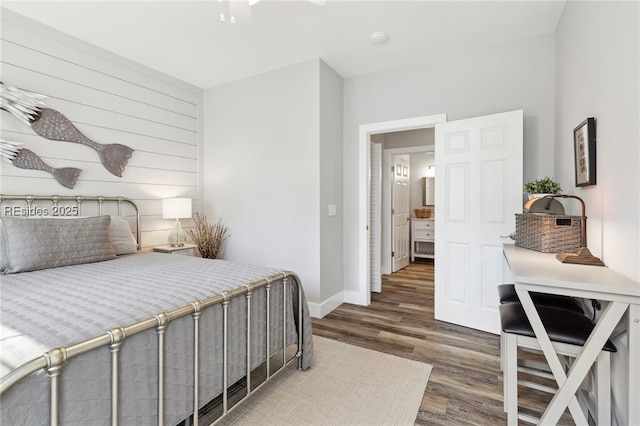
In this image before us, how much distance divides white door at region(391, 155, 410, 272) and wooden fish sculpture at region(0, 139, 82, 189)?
13.7ft

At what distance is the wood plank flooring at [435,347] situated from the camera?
1758mm

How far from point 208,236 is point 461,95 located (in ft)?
10.8

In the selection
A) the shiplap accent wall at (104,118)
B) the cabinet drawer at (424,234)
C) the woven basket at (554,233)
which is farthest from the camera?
the cabinet drawer at (424,234)

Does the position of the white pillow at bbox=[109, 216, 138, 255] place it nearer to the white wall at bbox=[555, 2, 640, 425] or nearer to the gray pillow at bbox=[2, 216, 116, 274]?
the gray pillow at bbox=[2, 216, 116, 274]

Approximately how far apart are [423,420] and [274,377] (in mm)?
957

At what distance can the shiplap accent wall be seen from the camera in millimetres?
2531

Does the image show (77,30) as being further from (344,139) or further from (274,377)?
(274,377)

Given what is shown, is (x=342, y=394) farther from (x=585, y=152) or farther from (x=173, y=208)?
(x=173, y=208)

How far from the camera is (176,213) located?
3436mm

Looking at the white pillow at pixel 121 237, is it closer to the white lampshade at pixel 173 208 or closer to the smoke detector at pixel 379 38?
the white lampshade at pixel 173 208

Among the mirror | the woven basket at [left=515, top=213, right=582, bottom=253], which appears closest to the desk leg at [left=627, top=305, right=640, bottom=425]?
the woven basket at [left=515, top=213, right=582, bottom=253]

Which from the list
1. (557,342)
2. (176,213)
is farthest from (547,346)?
(176,213)

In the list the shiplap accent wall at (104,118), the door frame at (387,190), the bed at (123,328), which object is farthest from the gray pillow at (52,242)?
the door frame at (387,190)

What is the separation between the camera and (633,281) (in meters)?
1.29
